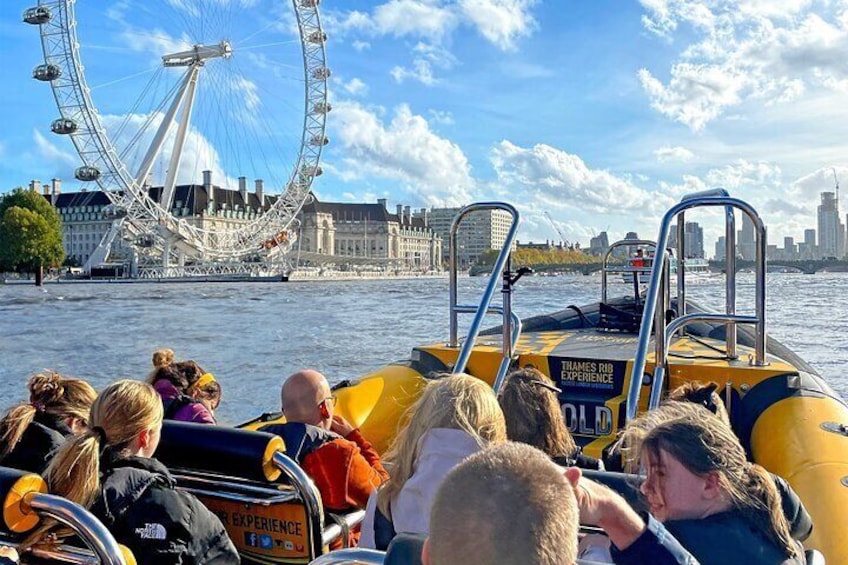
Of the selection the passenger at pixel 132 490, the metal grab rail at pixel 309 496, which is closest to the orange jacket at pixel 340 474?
the metal grab rail at pixel 309 496

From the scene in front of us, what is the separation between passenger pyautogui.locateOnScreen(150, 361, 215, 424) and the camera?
3926mm

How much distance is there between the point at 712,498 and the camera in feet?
6.24

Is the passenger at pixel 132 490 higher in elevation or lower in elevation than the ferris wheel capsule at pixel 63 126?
lower

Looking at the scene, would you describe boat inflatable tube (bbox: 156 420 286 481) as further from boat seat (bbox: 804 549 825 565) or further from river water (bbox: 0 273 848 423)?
river water (bbox: 0 273 848 423)

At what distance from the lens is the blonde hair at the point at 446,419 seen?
224 cm

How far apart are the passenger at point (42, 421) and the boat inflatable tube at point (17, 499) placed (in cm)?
89

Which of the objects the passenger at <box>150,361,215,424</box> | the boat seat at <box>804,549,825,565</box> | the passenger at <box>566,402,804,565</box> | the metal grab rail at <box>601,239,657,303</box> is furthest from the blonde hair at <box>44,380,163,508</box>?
the metal grab rail at <box>601,239,657,303</box>

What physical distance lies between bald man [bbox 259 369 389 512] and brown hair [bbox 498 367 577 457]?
0.65 metres

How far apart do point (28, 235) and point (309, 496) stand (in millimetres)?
69844

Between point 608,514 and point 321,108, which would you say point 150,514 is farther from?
point 321,108

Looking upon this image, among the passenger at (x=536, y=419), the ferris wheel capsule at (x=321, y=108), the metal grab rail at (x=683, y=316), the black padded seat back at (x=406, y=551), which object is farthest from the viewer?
the ferris wheel capsule at (x=321, y=108)

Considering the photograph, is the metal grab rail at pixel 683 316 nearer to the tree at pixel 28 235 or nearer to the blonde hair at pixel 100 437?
the blonde hair at pixel 100 437

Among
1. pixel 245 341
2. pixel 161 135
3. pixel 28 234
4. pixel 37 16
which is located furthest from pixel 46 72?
pixel 245 341

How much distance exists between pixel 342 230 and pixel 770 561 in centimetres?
12850
